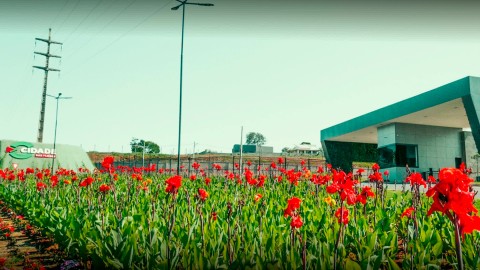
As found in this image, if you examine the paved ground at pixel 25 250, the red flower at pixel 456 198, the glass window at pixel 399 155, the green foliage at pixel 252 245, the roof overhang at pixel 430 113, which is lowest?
the paved ground at pixel 25 250

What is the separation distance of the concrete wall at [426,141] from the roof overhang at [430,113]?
2.19 feet

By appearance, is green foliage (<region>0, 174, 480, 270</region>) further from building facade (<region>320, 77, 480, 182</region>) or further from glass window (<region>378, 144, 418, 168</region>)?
glass window (<region>378, 144, 418, 168</region>)

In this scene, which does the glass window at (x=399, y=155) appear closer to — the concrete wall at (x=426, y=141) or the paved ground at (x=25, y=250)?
the concrete wall at (x=426, y=141)

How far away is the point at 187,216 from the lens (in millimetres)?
5555

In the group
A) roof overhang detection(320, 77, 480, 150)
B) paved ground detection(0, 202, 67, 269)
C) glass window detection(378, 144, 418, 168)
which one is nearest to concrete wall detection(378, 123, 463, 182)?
glass window detection(378, 144, 418, 168)

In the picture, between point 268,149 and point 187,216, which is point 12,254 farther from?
point 268,149

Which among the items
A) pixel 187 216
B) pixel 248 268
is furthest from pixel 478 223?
pixel 187 216

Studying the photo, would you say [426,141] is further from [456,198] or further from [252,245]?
[456,198]

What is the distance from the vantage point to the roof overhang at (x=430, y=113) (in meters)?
18.3

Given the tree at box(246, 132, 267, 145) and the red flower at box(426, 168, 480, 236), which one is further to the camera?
the tree at box(246, 132, 267, 145)

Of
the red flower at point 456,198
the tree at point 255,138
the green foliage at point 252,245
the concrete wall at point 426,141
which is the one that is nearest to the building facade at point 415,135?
the concrete wall at point 426,141

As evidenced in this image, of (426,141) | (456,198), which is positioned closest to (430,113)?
(426,141)

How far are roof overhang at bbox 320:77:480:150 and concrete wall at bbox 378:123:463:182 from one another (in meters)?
0.67

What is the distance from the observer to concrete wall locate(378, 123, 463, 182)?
28.8 m
